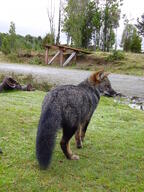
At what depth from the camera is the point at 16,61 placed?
3503 cm

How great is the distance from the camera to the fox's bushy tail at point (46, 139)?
3.64m

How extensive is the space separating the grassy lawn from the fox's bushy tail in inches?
8.0

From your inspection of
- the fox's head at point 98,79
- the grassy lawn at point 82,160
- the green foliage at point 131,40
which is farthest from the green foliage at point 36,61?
the fox's head at point 98,79

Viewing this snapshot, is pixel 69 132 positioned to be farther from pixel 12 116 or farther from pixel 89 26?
pixel 89 26

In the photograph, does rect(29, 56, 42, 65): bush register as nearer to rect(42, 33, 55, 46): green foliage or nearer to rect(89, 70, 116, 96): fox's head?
rect(42, 33, 55, 46): green foliage

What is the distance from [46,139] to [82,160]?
88 centimetres

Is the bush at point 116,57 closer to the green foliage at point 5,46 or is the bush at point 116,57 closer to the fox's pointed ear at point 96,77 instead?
the green foliage at point 5,46

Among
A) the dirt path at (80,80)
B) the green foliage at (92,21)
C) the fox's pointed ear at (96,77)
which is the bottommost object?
the dirt path at (80,80)

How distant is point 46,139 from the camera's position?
367cm

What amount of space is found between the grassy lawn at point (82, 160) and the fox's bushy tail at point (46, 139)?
20cm

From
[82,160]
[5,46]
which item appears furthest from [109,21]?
[82,160]

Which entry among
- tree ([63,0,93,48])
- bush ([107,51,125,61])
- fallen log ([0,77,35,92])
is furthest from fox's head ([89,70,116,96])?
tree ([63,0,93,48])

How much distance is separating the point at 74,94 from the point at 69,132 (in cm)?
50

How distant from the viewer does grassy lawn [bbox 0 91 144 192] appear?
3.56 meters
